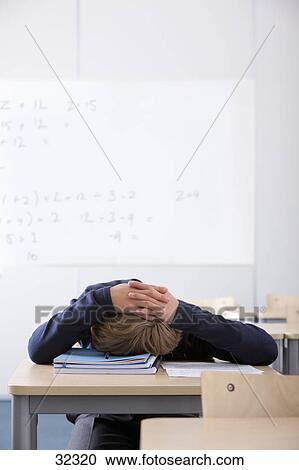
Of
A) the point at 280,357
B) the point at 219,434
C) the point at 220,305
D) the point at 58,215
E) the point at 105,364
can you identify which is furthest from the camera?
the point at 58,215

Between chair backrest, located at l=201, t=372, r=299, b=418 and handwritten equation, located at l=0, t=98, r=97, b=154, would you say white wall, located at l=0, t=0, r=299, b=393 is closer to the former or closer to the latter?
handwritten equation, located at l=0, t=98, r=97, b=154

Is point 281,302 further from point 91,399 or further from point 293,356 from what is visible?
point 91,399

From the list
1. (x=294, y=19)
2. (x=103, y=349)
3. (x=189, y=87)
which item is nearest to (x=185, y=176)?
(x=189, y=87)

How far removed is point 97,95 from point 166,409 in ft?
7.78

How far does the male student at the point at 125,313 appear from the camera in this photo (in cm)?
167

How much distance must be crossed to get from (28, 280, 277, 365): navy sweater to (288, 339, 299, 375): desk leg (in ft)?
2.68

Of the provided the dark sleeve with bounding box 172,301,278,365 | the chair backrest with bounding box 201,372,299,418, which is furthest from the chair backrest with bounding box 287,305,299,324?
the chair backrest with bounding box 201,372,299,418

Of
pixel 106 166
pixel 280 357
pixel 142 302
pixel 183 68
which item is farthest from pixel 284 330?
pixel 183 68

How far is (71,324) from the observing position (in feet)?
5.49

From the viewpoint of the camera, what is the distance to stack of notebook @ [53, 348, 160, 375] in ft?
5.37

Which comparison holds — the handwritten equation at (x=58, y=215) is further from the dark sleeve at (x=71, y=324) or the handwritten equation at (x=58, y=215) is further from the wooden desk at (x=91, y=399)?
the wooden desk at (x=91, y=399)

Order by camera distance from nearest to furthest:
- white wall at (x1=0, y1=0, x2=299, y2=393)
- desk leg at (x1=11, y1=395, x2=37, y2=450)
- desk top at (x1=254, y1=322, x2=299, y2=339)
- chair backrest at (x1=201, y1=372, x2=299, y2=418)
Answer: chair backrest at (x1=201, y1=372, x2=299, y2=418) < desk leg at (x1=11, y1=395, x2=37, y2=450) < desk top at (x1=254, y1=322, x2=299, y2=339) < white wall at (x1=0, y1=0, x2=299, y2=393)

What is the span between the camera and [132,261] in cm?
368

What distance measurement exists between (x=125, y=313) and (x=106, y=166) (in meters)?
2.05
